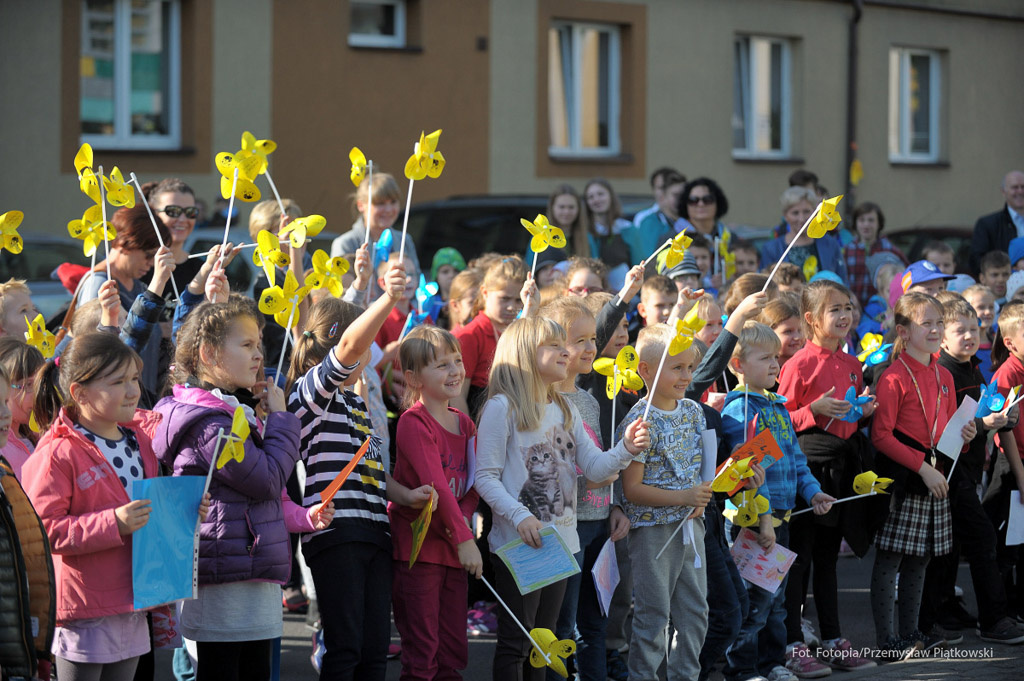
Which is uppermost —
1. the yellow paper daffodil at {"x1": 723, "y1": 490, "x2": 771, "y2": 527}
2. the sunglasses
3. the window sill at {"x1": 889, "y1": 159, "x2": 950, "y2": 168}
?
the window sill at {"x1": 889, "y1": 159, "x2": 950, "y2": 168}

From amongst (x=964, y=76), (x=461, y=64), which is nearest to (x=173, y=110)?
(x=461, y=64)

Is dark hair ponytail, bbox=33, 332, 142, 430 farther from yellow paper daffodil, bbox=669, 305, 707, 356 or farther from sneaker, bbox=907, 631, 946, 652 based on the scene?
sneaker, bbox=907, 631, 946, 652

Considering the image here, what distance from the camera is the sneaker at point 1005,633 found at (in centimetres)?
643

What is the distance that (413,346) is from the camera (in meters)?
4.90

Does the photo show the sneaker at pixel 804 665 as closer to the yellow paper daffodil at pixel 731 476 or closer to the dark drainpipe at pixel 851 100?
the yellow paper daffodil at pixel 731 476

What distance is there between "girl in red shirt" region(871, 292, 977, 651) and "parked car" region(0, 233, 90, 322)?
7.44 m

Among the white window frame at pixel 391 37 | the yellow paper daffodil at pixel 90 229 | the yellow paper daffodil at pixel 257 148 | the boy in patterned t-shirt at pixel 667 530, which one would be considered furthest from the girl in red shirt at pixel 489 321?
the white window frame at pixel 391 37

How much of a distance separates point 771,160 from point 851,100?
1686 mm

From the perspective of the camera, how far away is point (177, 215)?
20.6ft

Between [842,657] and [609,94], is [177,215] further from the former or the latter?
[609,94]

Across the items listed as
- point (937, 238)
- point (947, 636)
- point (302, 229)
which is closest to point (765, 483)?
point (947, 636)

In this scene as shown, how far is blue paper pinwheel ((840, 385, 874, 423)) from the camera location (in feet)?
19.4

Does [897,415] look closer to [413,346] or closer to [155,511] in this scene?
[413,346]

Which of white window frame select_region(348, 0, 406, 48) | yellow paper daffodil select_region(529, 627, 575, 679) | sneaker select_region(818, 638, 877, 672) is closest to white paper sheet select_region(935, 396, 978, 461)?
sneaker select_region(818, 638, 877, 672)
